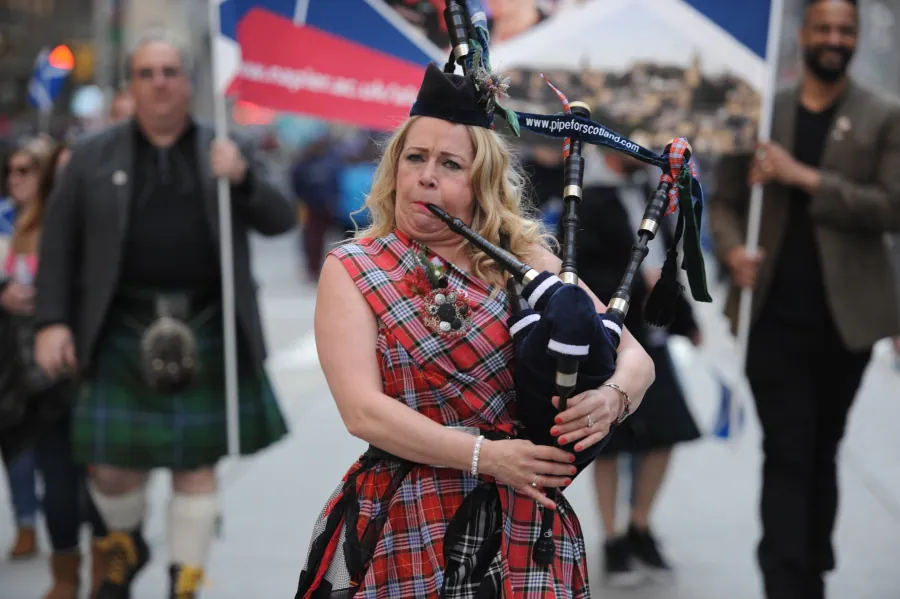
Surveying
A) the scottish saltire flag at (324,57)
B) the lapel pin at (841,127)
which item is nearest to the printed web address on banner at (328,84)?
the scottish saltire flag at (324,57)

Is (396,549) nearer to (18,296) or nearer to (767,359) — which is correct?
(767,359)

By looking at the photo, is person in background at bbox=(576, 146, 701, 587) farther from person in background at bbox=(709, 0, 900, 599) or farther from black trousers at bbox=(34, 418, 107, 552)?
black trousers at bbox=(34, 418, 107, 552)

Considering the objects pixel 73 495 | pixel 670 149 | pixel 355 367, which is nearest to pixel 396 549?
pixel 355 367

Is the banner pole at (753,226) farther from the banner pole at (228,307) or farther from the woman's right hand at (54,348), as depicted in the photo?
the woman's right hand at (54,348)

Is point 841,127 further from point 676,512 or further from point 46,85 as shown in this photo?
point 46,85

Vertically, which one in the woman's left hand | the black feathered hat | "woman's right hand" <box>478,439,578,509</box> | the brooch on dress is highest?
the black feathered hat

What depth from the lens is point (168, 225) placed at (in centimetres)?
456

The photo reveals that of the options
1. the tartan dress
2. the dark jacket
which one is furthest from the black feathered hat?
the dark jacket

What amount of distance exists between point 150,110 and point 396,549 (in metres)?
2.40

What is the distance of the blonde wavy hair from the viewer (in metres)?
2.75

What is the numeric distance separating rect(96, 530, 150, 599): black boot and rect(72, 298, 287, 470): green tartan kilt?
0.29 m

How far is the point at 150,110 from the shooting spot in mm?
4570

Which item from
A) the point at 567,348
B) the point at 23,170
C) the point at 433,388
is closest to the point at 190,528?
the point at 23,170

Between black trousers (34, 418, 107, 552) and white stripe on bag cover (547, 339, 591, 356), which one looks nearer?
white stripe on bag cover (547, 339, 591, 356)
